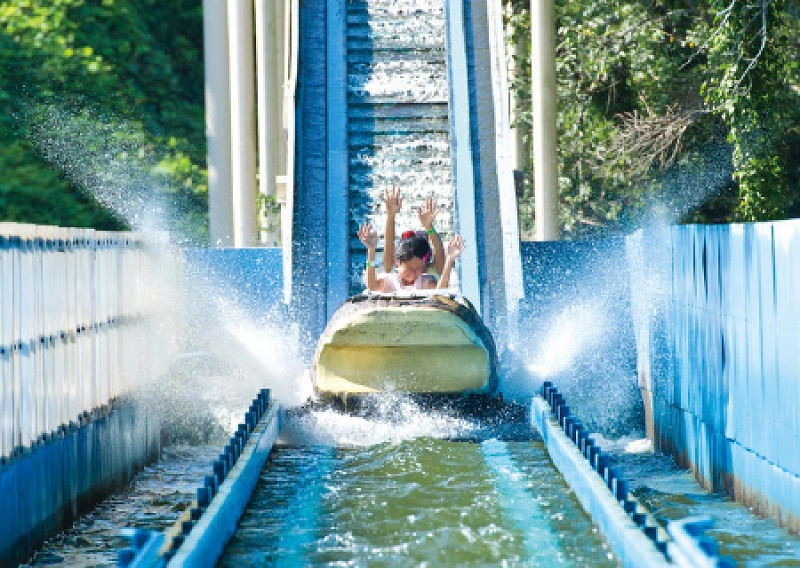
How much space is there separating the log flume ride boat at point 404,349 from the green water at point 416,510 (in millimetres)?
465

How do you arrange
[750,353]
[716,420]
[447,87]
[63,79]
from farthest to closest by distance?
1. [63,79]
2. [447,87]
3. [716,420]
4. [750,353]

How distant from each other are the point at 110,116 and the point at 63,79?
116cm

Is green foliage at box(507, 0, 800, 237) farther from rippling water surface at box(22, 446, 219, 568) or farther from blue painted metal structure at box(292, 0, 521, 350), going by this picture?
rippling water surface at box(22, 446, 219, 568)

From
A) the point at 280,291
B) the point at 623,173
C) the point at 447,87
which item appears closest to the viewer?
the point at 280,291

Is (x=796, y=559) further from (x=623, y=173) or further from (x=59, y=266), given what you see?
(x=623, y=173)

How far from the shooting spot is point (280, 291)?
1175 cm

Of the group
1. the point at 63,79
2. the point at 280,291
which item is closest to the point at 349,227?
the point at 280,291

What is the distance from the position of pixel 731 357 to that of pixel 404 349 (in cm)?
220

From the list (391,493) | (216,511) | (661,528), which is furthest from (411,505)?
(661,528)

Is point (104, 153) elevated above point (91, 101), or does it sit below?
below

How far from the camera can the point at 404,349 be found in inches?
344

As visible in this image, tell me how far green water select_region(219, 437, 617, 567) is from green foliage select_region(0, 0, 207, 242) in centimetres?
1600

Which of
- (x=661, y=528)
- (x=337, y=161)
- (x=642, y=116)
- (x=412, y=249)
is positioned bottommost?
(x=661, y=528)

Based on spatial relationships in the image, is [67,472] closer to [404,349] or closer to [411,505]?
[411,505]
